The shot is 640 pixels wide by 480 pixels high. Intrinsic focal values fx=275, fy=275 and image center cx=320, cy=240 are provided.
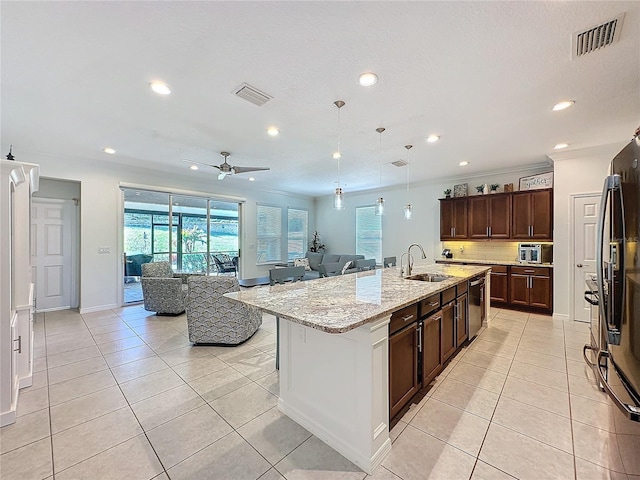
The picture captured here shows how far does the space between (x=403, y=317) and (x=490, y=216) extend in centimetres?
451

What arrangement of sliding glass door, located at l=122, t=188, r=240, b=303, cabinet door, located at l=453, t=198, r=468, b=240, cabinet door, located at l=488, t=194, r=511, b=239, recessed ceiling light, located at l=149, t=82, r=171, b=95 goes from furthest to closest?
1. cabinet door, located at l=453, t=198, r=468, b=240
2. sliding glass door, located at l=122, t=188, r=240, b=303
3. cabinet door, located at l=488, t=194, r=511, b=239
4. recessed ceiling light, located at l=149, t=82, r=171, b=95

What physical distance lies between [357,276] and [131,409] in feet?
8.06

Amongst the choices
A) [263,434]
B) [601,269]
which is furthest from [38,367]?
[601,269]

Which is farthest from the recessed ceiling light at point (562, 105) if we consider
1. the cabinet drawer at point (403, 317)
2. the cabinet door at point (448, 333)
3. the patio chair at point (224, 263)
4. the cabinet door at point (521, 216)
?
the patio chair at point (224, 263)

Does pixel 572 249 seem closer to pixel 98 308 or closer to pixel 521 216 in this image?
pixel 521 216

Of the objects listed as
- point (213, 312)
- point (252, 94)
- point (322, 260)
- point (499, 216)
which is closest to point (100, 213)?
point (213, 312)

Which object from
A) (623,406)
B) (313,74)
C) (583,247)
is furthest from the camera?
(583,247)

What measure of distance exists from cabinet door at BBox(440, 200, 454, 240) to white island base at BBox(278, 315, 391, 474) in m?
4.95

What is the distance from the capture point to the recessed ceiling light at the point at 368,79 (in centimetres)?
227

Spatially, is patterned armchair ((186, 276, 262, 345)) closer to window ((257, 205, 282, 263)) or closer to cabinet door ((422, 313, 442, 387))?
cabinet door ((422, 313, 442, 387))

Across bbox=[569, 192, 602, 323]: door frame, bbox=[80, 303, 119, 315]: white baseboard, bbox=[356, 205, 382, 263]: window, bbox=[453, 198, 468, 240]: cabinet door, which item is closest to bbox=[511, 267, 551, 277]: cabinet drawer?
bbox=[569, 192, 602, 323]: door frame

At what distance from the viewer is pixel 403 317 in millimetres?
1965

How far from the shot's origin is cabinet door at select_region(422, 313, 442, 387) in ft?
7.53

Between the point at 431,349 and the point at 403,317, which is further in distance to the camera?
the point at 431,349
